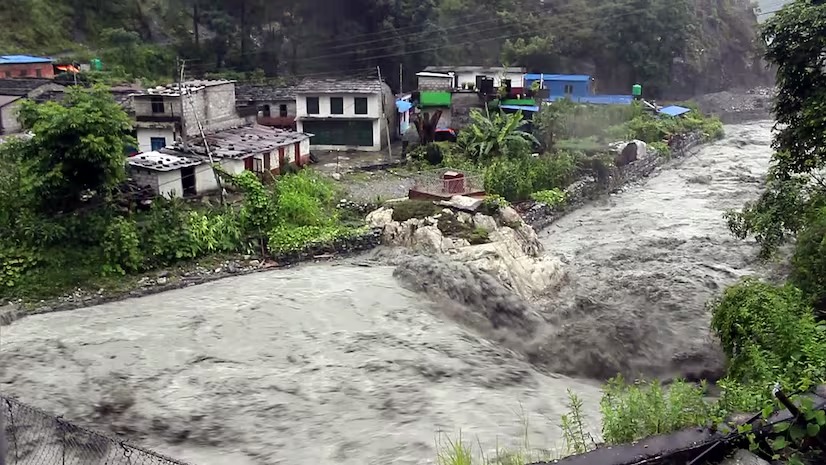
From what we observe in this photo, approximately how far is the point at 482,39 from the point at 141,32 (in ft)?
72.7

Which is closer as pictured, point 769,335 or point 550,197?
point 769,335

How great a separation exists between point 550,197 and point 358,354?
13357mm

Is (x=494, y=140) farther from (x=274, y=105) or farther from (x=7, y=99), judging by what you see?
(x=7, y=99)

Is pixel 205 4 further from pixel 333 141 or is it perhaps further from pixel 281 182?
pixel 281 182

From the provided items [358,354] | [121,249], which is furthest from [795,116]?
[121,249]

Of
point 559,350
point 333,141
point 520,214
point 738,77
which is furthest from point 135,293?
point 738,77

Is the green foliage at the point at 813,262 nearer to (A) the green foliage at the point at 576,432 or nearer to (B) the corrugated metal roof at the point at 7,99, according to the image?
(A) the green foliage at the point at 576,432

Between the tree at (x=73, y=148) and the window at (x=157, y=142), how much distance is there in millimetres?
8917

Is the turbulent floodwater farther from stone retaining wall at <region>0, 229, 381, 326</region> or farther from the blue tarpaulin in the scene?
the blue tarpaulin

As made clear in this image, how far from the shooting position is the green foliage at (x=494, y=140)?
29422 mm

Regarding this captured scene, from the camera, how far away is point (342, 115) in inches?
1316

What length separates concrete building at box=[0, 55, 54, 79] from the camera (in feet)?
120

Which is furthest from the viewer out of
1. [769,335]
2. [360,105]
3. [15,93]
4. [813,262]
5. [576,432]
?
[360,105]

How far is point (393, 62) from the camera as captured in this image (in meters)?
43.5
